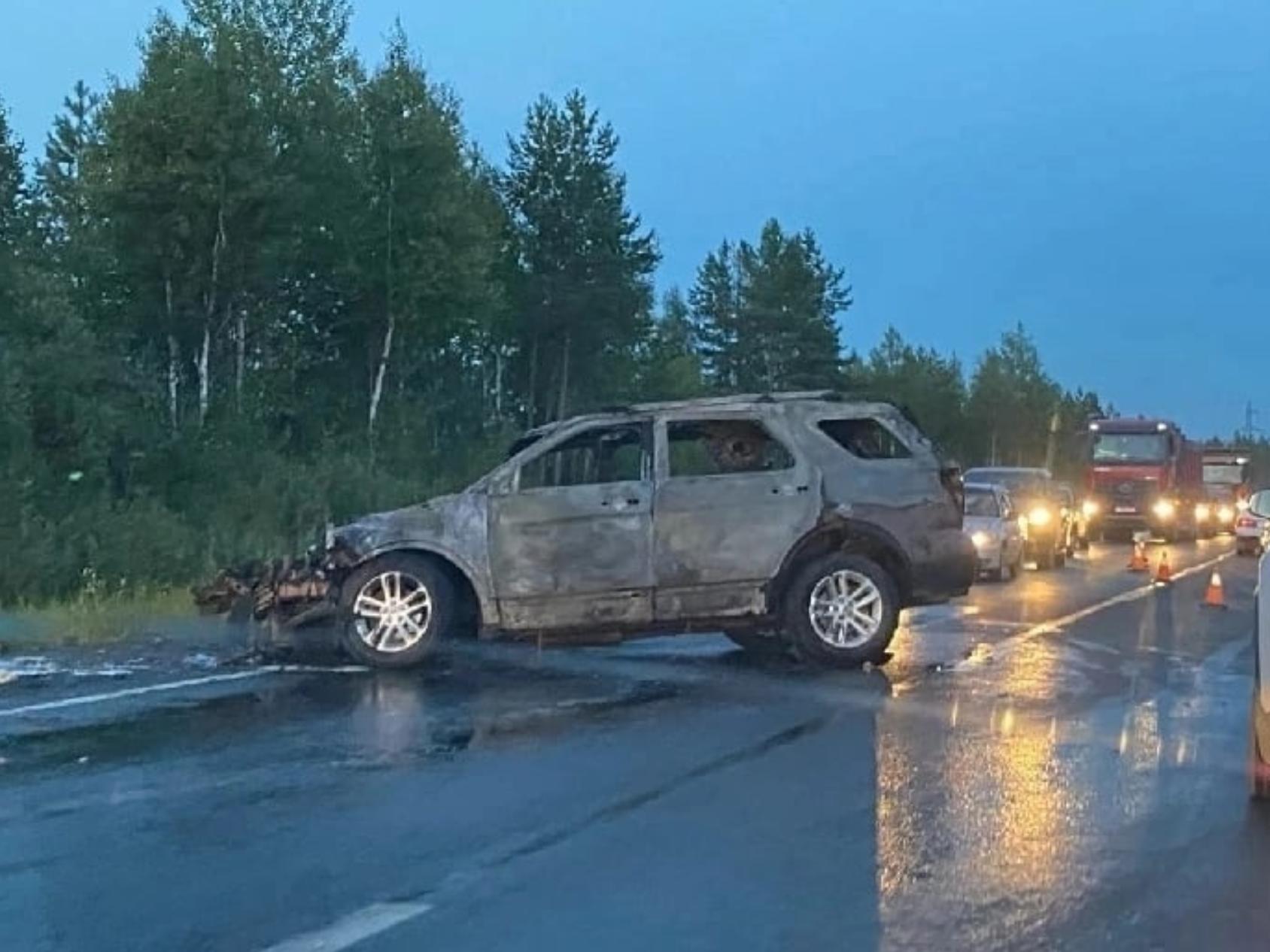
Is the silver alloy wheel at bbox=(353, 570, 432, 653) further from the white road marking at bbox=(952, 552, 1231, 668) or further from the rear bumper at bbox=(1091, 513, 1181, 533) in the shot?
the rear bumper at bbox=(1091, 513, 1181, 533)

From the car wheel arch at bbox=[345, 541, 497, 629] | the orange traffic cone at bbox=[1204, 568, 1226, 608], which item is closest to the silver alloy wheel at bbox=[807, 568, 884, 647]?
the car wheel arch at bbox=[345, 541, 497, 629]

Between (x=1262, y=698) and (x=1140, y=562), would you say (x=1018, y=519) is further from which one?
(x=1262, y=698)

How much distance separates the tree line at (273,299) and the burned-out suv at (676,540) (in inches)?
303

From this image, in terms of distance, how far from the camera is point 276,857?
24.6 ft

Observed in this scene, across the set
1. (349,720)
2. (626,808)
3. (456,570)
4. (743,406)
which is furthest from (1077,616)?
(626,808)

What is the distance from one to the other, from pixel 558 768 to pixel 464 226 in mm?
30739

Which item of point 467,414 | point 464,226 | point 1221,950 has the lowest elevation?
point 1221,950

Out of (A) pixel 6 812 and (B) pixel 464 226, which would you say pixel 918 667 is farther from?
(B) pixel 464 226

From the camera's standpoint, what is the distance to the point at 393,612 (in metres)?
14.0

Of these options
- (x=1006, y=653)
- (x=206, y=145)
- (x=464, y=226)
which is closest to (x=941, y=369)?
(x=464, y=226)

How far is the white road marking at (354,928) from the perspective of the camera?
6.19 meters

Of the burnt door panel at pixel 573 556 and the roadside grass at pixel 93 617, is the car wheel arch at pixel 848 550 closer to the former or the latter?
the burnt door panel at pixel 573 556

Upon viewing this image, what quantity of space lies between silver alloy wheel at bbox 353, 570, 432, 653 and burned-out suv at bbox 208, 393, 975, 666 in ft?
0.04

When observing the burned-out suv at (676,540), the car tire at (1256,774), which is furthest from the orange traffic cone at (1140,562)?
the car tire at (1256,774)
